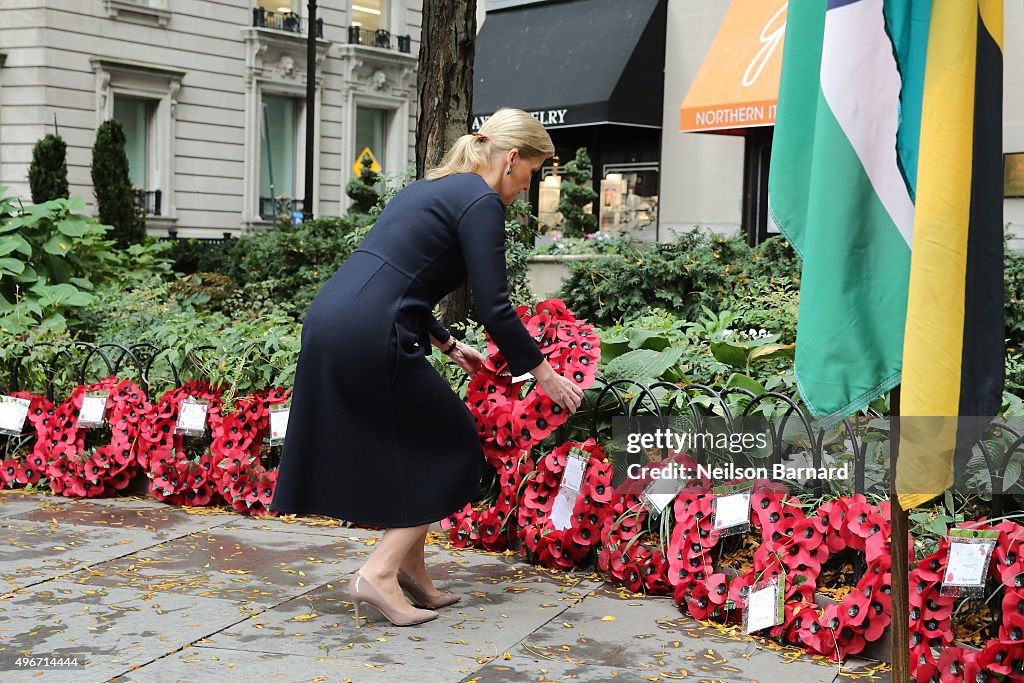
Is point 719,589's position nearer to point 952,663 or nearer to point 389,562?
point 952,663

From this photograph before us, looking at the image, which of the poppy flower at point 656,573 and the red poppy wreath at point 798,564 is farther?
the poppy flower at point 656,573

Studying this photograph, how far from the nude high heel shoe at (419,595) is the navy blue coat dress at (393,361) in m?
0.35

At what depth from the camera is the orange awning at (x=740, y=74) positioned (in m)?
12.4

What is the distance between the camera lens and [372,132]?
31766 mm

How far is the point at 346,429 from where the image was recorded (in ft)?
12.9

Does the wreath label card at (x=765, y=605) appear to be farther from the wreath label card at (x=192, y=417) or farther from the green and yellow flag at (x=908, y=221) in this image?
the wreath label card at (x=192, y=417)

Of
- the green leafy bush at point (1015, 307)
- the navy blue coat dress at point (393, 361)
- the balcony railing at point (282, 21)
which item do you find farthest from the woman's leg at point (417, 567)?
the balcony railing at point (282, 21)

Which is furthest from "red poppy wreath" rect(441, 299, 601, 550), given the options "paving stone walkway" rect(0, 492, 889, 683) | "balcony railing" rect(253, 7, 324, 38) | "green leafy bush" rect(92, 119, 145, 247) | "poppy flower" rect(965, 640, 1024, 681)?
"balcony railing" rect(253, 7, 324, 38)

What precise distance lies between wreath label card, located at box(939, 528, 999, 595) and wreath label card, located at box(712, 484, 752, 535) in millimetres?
781

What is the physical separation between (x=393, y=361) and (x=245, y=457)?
2196 millimetres

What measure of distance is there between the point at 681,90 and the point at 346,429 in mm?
11754

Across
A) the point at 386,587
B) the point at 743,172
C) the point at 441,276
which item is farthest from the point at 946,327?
the point at 743,172

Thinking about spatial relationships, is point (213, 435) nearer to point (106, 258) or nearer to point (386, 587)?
point (386, 587)

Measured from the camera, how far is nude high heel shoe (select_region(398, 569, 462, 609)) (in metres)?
4.23
